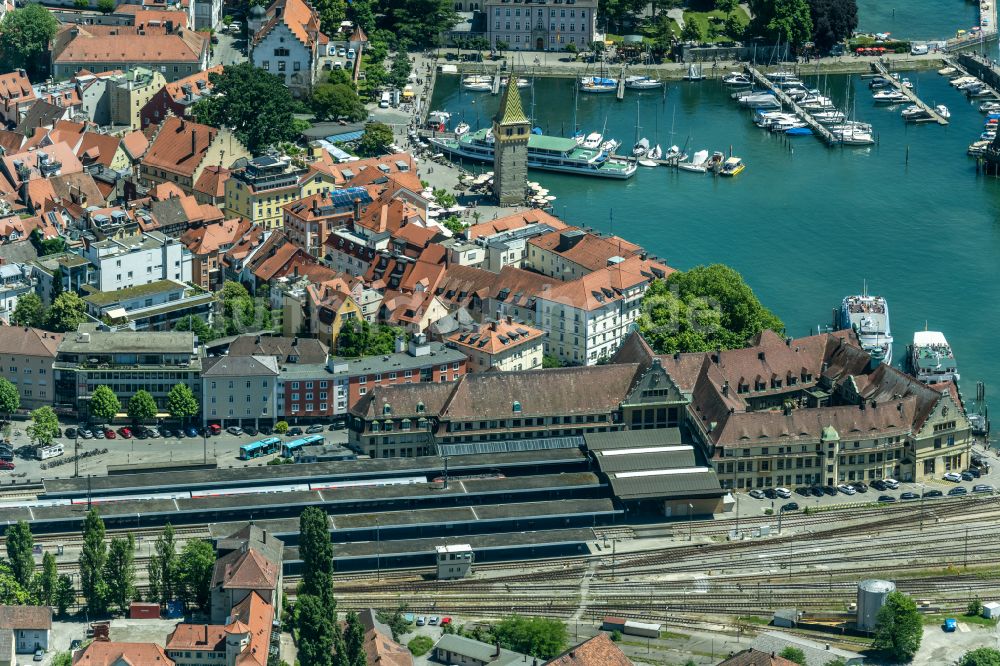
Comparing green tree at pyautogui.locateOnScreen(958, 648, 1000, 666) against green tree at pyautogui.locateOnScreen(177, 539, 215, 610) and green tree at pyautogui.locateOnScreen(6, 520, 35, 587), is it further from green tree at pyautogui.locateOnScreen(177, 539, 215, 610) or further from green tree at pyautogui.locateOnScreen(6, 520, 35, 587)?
green tree at pyautogui.locateOnScreen(6, 520, 35, 587)

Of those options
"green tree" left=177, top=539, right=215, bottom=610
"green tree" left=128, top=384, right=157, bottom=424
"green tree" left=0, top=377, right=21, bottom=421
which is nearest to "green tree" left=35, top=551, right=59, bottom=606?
"green tree" left=177, top=539, right=215, bottom=610

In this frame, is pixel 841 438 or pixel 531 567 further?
pixel 841 438

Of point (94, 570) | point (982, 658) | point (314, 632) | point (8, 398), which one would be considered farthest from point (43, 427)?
point (982, 658)

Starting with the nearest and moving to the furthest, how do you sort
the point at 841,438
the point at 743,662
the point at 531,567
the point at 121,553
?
the point at 743,662 < the point at 121,553 < the point at 531,567 < the point at 841,438

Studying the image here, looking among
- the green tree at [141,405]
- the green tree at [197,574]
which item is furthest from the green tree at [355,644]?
the green tree at [141,405]

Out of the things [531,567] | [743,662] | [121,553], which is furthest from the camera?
[531,567]

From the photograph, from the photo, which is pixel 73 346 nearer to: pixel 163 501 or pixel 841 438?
pixel 163 501

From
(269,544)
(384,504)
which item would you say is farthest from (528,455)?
(269,544)

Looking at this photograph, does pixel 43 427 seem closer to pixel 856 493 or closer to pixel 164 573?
pixel 164 573
